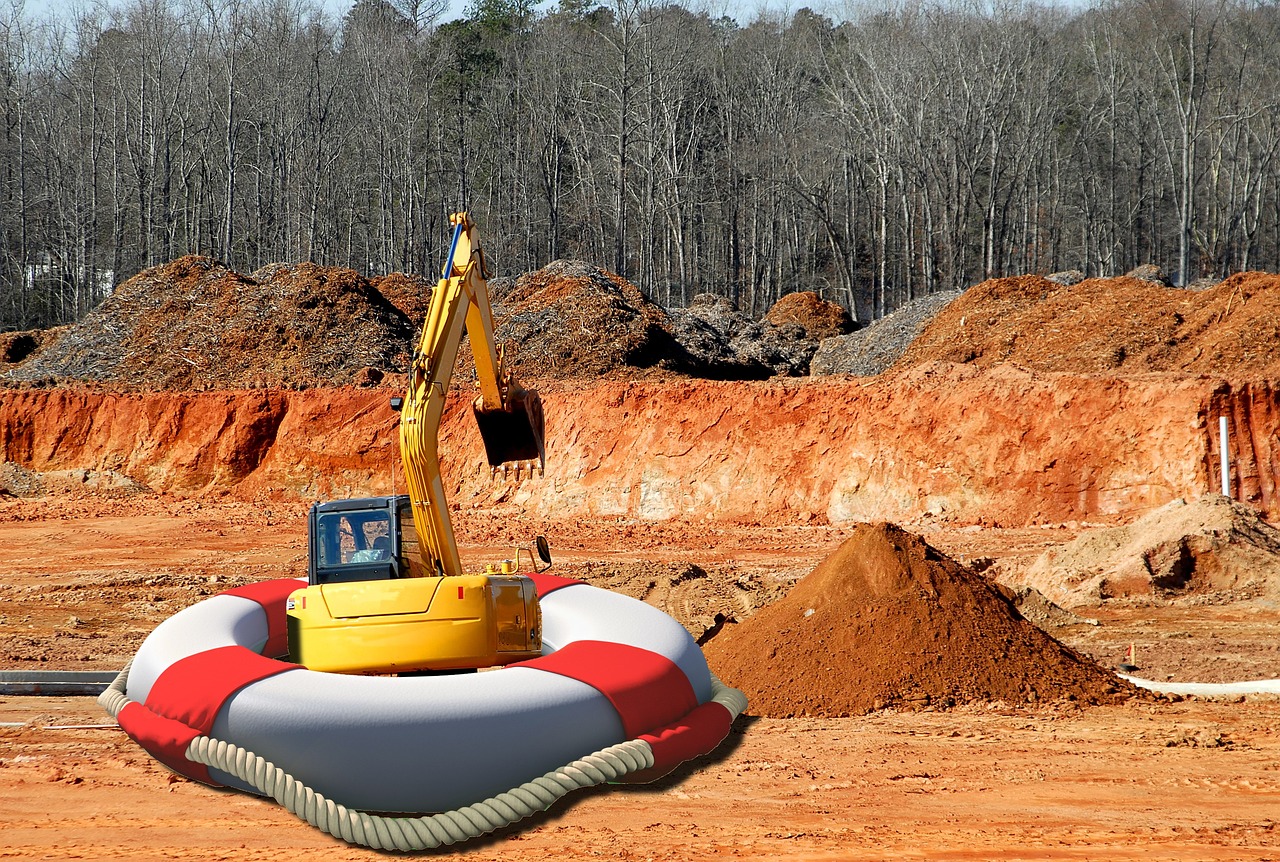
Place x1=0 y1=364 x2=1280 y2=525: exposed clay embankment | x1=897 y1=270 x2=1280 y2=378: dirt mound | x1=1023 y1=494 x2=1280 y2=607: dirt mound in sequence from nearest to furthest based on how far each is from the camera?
x1=1023 y1=494 x2=1280 y2=607: dirt mound, x1=0 y1=364 x2=1280 y2=525: exposed clay embankment, x1=897 y1=270 x2=1280 y2=378: dirt mound

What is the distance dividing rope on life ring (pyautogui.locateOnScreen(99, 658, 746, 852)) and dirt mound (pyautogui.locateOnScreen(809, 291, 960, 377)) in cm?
2197

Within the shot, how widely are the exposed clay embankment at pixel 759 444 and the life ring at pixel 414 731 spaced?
12244mm

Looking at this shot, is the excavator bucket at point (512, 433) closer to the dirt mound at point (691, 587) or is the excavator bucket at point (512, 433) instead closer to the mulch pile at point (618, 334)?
the dirt mound at point (691, 587)

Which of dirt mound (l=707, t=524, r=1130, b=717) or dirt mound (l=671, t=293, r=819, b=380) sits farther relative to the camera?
dirt mound (l=671, t=293, r=819, b=380)

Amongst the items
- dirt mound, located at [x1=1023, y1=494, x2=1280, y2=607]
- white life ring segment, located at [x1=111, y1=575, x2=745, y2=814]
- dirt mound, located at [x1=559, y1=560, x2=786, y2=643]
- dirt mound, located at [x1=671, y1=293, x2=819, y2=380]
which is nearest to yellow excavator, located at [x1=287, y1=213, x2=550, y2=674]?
white life ring segment, located at [x1=111, y1=575, x2=745, y2=814]

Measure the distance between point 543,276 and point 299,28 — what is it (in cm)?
2459

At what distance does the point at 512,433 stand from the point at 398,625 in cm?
244

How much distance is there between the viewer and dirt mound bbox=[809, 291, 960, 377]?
27922 mm

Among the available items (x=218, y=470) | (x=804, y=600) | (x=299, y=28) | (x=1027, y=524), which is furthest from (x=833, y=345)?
(x=299, y=28)

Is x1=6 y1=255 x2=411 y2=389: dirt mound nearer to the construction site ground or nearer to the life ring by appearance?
the construction site ground

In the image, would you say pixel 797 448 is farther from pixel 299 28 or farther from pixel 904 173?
pixel 299 28

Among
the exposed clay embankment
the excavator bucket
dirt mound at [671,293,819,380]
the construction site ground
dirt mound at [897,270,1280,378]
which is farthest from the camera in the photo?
dirt mound at [671,293,819,380]

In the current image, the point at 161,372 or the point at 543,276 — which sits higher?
the point at 543,276

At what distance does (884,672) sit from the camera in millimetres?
8766
